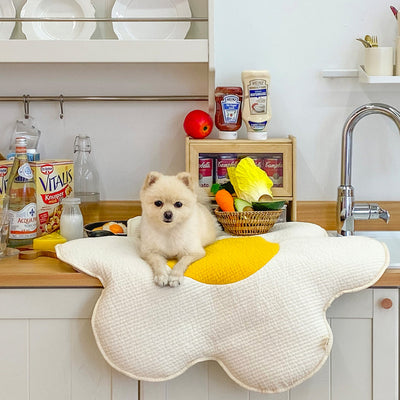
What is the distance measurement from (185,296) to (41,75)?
99 centimetres

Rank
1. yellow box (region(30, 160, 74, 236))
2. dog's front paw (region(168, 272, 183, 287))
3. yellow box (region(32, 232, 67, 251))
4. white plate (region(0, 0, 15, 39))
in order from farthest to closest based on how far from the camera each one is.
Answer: white plate (region(0, 0, 15, 39)) → yellow box (region(30, 160, 74, 236)) → yellow box (region(32, 232, 67, 251)) → dog's front paw (region(168, 272, 183, 287))

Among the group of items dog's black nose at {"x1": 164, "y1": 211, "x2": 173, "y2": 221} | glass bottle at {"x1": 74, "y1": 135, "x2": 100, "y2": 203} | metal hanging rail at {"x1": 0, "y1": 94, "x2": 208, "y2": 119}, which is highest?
metal hanging rail at {"x1": 0, "y1": 94, "x2": 208, "y2": 119}

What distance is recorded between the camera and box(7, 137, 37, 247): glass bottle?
199 centimetres

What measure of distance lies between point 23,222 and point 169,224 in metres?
0.52

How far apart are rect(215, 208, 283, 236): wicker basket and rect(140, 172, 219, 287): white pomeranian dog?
0.58 feet

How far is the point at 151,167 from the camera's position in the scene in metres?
2.28

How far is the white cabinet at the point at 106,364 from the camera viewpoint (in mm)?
1727

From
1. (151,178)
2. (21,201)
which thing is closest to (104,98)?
(21,201)

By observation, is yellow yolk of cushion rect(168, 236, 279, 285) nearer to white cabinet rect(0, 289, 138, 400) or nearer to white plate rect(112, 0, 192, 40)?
white cabinet rect(0, 289, 138, 400)

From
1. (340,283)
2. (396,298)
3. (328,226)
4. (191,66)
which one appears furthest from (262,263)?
(191,66)

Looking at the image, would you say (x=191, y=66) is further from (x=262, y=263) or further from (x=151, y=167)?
(x=262, y=263)

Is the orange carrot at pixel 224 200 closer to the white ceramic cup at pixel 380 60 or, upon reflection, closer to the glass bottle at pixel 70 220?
the glass bottle at pixel 70 220

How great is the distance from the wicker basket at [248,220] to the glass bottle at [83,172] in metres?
0.48

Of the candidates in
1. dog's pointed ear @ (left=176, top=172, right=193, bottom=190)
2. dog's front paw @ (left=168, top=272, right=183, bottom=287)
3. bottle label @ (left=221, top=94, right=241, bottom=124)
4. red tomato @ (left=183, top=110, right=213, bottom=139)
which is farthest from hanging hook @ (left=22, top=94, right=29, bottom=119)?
dog's front paw @ (left=168, top=272, right=183, bottom=287)
